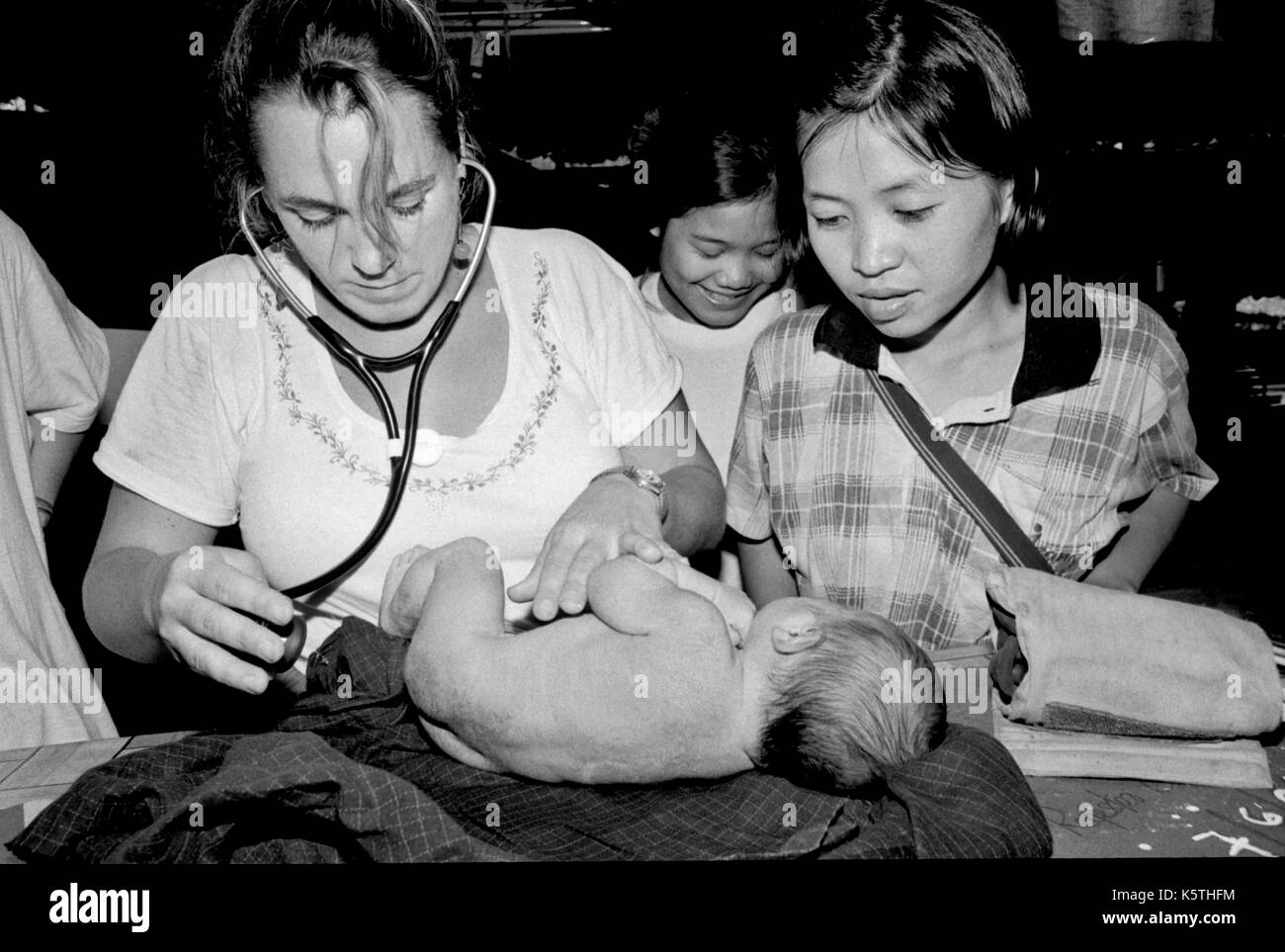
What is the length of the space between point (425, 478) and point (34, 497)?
673 millimetres

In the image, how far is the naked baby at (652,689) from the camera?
989 mm

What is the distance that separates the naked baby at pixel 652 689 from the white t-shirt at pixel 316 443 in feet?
0.76

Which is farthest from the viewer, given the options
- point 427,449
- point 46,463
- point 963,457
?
point 46,463

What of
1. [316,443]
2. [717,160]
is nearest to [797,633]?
[316,443]

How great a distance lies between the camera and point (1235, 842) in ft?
3.15

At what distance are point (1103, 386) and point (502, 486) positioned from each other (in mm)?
898

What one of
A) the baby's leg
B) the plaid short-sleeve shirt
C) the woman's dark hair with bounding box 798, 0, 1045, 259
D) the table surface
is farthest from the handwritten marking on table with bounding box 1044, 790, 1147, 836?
the woman's dark hair with bounding box 798, 0, 1045, 259

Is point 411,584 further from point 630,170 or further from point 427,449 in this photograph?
point 630,170

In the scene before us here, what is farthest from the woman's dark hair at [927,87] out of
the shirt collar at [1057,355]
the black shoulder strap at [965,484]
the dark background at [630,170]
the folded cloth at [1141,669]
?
the folded cloth at [1141,669]

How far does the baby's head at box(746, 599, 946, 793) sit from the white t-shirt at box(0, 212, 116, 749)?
1.11m

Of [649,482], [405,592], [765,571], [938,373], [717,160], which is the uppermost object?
[717,160]

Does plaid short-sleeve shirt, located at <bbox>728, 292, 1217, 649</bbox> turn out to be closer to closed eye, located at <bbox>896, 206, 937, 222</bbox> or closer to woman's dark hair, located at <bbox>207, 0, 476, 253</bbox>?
closed eye, located at <bbox>896, 206, 937, 222</bbox>

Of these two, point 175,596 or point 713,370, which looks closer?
point 175,596
